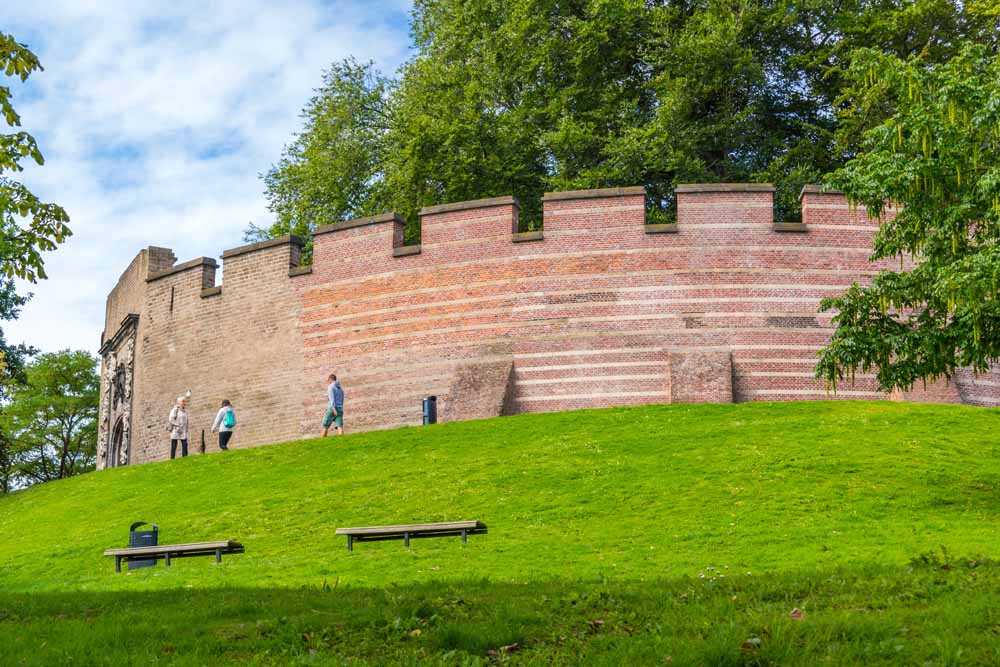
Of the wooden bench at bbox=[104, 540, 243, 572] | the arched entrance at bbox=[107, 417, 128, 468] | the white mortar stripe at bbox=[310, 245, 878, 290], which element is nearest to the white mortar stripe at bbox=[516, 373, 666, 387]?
the white mortar stripe at bbox=[310, 245, 878, 290]

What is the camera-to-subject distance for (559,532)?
15766 mm

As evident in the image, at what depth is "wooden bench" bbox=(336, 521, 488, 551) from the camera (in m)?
14.5

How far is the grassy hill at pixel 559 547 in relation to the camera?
8.51 m

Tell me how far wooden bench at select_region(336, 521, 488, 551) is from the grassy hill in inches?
9.5

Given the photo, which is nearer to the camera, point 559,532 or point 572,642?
point 572,642

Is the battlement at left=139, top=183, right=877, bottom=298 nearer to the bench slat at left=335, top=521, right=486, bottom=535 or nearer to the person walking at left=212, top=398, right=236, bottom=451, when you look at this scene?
the person walking at left=212, top=398, right=236, bottom=451

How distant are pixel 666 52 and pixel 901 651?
29173 mm

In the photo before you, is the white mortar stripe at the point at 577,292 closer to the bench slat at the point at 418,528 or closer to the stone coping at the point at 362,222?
the stone coping at the point at 362,222

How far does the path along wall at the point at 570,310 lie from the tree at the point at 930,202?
8.81 meters

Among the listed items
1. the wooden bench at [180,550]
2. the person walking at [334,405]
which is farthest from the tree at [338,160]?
the wooden bench at [180,550]

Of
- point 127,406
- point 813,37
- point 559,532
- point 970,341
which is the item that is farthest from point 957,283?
point 127,406

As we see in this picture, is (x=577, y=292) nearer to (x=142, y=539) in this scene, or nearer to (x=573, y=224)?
(x=573, y=224)

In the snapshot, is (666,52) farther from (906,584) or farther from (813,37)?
(906,584)

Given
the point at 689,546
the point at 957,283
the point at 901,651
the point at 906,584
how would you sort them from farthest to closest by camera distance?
the point at 957,283 → the point at 689,546 → the point at 906,584 → the point at 901,651
